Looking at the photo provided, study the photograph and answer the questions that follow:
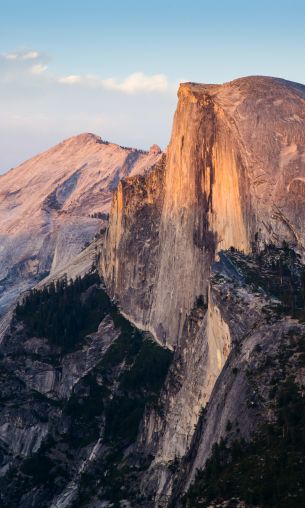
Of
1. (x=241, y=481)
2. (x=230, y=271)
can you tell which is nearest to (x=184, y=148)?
(x=230, y=271)

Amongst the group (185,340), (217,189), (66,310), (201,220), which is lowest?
(185,340)

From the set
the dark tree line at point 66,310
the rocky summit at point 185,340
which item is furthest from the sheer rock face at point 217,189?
the dark tree line at point 66,310

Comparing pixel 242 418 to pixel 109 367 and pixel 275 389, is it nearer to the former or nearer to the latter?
pixel 275 389

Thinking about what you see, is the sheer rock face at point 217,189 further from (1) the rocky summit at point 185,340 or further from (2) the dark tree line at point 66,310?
(2) the dark tree line at point 66,310

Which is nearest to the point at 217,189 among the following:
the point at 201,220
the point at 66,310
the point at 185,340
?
the point at 201,220

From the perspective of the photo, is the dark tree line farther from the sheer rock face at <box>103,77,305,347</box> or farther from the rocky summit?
the sheer rock face at <box>103,77,305,347</box>

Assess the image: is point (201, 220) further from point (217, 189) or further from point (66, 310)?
point (66, 310)
